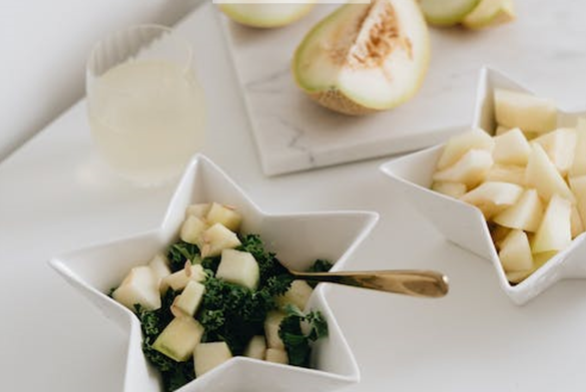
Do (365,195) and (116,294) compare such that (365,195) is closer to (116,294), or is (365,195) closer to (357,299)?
(357,299)

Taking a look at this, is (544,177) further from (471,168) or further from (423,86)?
(423,86)

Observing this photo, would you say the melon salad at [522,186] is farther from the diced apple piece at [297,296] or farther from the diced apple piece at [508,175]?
the diced apple piece at [297,296]

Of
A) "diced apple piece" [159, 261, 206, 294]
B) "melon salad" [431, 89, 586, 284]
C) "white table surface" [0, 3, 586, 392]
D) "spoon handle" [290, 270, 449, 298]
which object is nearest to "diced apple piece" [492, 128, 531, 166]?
"melon salad" [431, 89, 586, 284]

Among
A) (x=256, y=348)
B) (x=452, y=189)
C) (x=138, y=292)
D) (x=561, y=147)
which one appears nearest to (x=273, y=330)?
(x=256, y=348)

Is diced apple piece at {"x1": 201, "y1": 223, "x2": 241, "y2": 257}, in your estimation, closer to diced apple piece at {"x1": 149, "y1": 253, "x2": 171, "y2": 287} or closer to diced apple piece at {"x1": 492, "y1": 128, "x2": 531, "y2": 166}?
diced apple piece at {"x1": 149, "y1": 253, "x2": 171, "y2": 287}

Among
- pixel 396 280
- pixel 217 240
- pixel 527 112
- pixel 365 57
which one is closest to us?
pixel 396 280

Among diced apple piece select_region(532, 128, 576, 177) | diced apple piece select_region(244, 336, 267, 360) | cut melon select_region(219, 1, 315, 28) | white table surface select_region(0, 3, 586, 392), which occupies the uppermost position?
cut melon select_region(219, 1, 315, 28)
